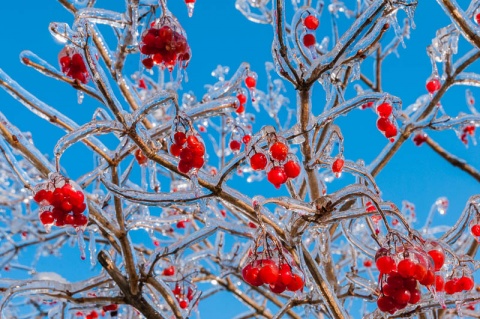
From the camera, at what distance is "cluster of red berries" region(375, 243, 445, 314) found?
72.5 inches

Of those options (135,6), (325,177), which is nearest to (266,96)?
(325,177)

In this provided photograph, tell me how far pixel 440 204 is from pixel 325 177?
72.2 inches

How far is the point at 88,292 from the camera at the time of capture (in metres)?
3.15

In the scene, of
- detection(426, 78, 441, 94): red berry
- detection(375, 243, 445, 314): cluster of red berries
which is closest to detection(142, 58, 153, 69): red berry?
detection(375, 243, 445, 314): cluster of red berries

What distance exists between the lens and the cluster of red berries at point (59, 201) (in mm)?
2203

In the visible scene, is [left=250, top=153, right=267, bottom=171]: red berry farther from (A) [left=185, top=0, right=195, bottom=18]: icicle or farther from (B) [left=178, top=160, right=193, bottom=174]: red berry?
(A) [left=185, top=0, right=195, bottom=18]: icicle

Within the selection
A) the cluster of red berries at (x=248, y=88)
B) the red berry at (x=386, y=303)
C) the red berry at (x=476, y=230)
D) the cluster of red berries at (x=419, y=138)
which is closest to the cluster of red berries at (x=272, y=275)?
the red berry at (x=386, y=303)

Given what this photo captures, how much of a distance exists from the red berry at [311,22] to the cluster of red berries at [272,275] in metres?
1.52

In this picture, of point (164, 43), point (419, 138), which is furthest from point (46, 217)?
point (419, 138)

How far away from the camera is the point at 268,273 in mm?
1953

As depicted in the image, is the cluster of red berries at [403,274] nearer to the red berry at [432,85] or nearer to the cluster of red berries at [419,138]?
the red berry at [432,85]

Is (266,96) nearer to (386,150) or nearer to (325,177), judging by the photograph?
(325,177)

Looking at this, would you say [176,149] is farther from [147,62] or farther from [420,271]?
[420,271]

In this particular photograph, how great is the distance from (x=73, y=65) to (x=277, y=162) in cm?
127
